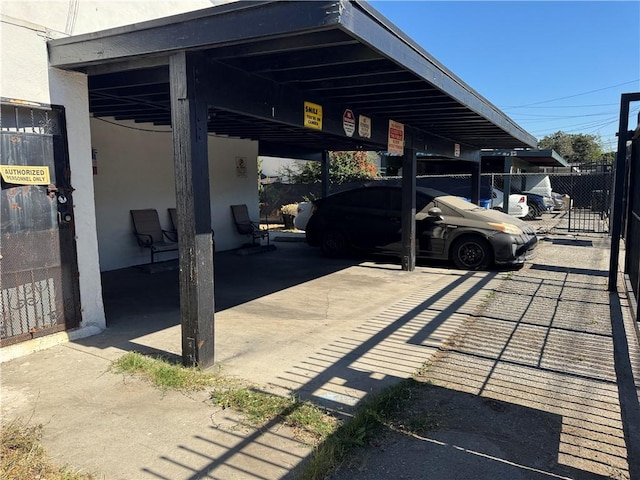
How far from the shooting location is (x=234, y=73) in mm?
4402

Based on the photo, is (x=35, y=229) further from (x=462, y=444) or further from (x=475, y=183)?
(x=475, y=183)

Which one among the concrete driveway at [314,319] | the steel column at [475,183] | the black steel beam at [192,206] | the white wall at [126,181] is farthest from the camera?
the steel column at [475,183]

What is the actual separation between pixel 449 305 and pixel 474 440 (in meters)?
3.42

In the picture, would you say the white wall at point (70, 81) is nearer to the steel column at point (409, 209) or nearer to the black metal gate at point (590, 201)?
the steel column at point (409, 209)

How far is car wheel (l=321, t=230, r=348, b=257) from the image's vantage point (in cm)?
1021

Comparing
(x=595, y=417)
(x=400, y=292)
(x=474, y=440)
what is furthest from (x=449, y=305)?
(x=474, y=440)

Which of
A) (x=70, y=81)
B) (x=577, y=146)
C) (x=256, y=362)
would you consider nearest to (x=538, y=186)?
(x=256, y=362)

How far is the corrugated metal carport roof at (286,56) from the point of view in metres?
3.34

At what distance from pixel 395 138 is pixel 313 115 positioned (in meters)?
2.75

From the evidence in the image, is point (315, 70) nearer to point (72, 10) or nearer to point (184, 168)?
point (184, 168)

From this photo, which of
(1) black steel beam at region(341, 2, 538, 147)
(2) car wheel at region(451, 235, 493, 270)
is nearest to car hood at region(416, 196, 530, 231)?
(2) car wheel at region(451, 235, 493, 270)

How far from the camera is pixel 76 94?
15.3 feet

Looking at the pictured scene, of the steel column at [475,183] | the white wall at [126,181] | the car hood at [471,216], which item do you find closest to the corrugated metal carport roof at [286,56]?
the white wall at [126,181]

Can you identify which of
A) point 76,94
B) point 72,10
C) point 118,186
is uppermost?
point 72,10
